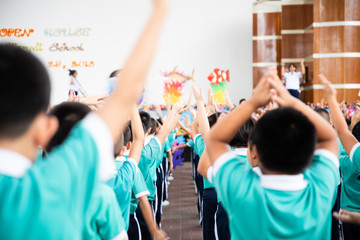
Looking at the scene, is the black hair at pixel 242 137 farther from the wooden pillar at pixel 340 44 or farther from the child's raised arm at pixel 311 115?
the wooden pillar at pixel 340 44

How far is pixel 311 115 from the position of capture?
4.02ft

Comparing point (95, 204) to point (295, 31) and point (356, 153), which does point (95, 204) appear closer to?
point (356, 153)

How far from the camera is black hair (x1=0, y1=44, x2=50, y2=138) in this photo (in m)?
0.77

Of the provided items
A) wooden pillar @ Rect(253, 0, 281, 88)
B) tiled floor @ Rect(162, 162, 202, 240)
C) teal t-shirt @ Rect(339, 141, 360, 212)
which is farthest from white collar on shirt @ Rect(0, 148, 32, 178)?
wooden pillar @ Rect(253, 0, 281, 88)

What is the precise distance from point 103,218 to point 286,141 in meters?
0.61

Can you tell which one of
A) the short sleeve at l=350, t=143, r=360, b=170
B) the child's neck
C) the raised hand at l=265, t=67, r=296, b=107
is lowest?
the short sleeve at l=350, t=143, r=360, b=170

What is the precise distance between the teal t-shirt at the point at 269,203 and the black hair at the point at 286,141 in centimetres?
4

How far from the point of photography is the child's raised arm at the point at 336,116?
5.00 ft

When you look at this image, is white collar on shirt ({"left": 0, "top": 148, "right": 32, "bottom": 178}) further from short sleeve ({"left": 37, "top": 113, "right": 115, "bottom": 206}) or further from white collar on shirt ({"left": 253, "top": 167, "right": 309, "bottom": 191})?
white collar on shirt ({"left": 253, "top": 167, "right": 309, "bottom": 191})

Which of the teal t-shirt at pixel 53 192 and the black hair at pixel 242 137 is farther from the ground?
the teal t-shirt at pixel 53 192

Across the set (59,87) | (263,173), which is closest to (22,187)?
(263,173)

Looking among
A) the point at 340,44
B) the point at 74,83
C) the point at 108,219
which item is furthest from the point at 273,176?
the point at 74,83

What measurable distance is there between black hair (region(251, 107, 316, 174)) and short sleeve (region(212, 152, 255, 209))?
0.07m

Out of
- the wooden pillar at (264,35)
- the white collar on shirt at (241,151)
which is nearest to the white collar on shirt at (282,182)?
the white collar on shirt at (241,151)
